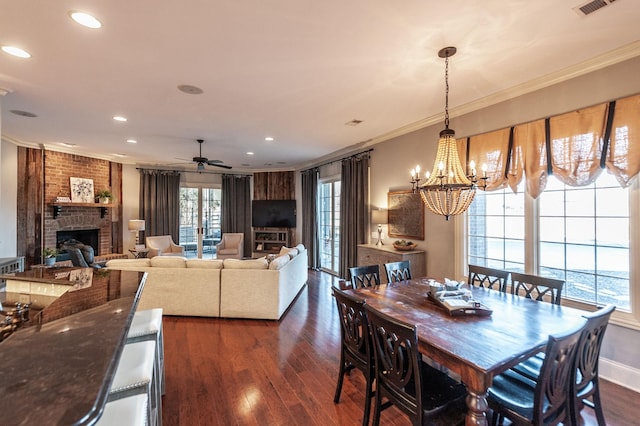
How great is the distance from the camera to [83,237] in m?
6.88

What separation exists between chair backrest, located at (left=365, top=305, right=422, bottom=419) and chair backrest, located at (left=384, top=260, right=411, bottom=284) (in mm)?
1397

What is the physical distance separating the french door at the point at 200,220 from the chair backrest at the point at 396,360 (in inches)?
303

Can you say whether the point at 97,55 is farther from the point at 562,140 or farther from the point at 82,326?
the point at 562,140

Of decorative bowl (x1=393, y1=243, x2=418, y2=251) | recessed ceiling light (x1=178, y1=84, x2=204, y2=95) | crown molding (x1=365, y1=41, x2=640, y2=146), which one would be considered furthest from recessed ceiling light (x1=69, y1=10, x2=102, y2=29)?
decorative bowl (x1=393, y1=243, x2=418, y2=251)

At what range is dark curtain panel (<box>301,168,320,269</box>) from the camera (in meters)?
7.53

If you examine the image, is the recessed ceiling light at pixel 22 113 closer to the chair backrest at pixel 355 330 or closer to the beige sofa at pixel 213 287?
the beige sofa at pixel 213 287

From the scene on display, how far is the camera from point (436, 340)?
1717mm

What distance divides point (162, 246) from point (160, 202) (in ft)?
4.47

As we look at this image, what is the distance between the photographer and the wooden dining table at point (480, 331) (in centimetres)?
148

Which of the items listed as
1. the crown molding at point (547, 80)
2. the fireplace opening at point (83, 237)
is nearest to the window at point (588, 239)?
the crown molding at point (547, 80)

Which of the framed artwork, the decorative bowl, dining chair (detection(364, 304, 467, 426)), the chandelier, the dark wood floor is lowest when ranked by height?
the dark wood floor

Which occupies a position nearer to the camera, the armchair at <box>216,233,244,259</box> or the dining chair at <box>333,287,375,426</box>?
the dining chair at <box>333,287,375,426</box>

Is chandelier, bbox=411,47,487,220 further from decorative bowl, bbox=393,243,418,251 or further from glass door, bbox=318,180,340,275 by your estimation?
glass door, bbox=318,180,340,275

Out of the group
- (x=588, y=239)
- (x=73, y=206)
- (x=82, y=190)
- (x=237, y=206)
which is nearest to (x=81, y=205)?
(x=73, y=206)
